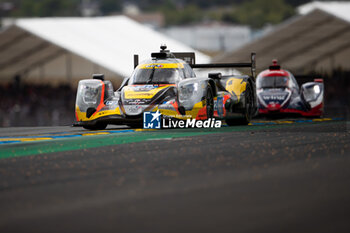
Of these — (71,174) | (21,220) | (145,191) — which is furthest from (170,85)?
(21,220)

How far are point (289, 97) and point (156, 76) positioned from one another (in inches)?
213

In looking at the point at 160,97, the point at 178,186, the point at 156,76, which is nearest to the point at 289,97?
the point at 156,76

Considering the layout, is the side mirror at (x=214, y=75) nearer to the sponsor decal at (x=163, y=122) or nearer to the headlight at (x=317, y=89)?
the sponsor decal at (x=163, y=122)

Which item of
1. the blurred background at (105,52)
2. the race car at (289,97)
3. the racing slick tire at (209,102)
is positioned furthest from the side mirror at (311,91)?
the racing slick tire at (209,102)

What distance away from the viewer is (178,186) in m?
7.65

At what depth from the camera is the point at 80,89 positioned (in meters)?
16.0

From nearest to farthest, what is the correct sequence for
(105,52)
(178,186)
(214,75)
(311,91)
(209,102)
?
1. (178,186)
2. (209,102)
3. (214,75)
4. (311,91)
5. (105,52)

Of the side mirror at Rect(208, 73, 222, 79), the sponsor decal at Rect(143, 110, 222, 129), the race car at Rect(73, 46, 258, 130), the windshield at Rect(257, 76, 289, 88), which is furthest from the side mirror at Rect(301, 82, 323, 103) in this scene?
the sponsor decal at Rect(143, 110, 222, 129)

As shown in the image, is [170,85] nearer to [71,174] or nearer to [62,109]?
[71,174]

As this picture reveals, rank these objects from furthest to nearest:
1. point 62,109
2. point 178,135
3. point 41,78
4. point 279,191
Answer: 1. point 41,78
2. point 62,109
3. point 178,135
4. point 279,191

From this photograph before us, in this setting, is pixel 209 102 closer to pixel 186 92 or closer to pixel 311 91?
pixel 186 92

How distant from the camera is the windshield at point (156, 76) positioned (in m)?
16.2

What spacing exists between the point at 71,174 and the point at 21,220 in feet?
8.16

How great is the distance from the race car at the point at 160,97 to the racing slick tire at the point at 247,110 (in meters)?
0.16
